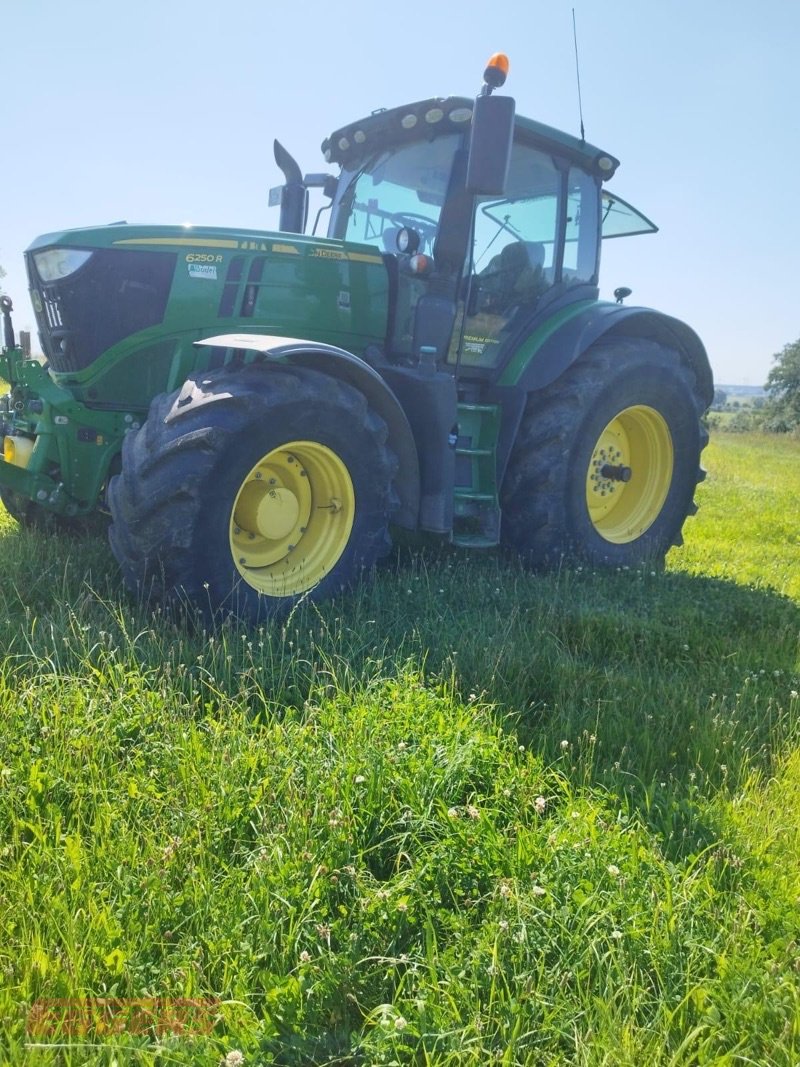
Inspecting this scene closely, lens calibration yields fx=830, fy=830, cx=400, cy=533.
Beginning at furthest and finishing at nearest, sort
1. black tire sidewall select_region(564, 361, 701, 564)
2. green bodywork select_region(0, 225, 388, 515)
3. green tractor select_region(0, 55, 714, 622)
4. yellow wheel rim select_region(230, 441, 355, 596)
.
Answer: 1. black tire sidewall select_region(564, 361, 701, 564)
2. green bodywork select_region(0, 225, 388, 515)
3. yellow wheel rim select_region(230, 441, 355, 596)
4. green tractor select_region(0, 55, 714, 622)

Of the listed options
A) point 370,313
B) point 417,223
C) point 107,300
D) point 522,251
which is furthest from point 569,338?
point 107,300

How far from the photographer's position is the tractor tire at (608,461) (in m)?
4.72

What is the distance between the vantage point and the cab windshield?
14.8 ft

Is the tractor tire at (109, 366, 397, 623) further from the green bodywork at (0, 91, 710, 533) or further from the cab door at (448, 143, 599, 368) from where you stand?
the cab door at (448, 143, 599, 368)

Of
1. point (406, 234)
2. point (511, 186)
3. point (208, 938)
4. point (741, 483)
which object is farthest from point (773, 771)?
point (741, 483)

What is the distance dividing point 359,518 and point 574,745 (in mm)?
1550

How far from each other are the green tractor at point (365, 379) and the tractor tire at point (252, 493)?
0.03ft

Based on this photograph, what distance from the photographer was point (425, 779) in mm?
2238

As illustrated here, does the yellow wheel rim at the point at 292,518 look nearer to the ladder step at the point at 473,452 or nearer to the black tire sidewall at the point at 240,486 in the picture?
the black tire sidewall at the point at 240,486

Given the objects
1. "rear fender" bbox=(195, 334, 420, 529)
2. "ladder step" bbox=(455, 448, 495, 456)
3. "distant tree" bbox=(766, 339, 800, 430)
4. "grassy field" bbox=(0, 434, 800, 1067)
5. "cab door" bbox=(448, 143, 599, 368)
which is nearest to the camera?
"grassy field" bbox=(0, 434, 800, 1067)

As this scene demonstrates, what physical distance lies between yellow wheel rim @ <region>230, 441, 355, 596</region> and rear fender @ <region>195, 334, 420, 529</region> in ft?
1.13

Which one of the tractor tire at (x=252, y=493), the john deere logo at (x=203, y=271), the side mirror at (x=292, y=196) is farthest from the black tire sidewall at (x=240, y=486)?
the side mirror at (x=292, y=196)

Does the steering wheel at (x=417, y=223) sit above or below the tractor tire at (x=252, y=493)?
above

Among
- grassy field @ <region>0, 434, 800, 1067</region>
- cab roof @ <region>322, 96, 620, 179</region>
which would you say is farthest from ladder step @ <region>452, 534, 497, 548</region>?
cab roof @ <region>322, 96, 620, 179</region>
